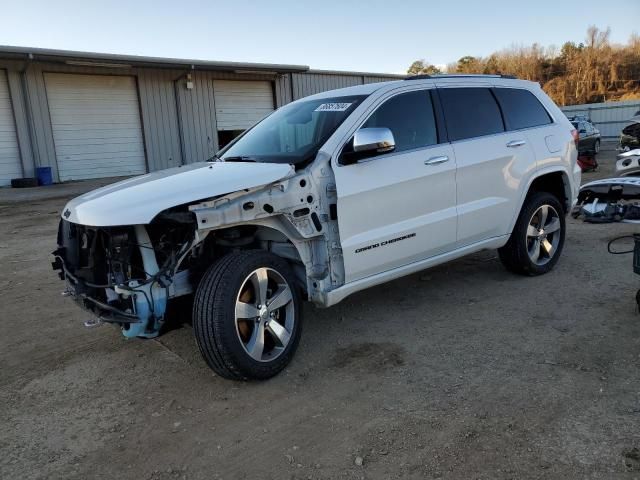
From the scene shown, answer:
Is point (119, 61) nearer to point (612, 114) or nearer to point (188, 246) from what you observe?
point (188, 246)

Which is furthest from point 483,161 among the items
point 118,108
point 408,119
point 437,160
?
point 118,108

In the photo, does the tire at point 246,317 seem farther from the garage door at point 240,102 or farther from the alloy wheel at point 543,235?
the garage door at point 240,102

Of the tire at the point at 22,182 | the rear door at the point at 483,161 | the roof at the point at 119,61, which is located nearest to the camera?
the rear door at the point at 483,161

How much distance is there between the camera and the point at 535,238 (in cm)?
546

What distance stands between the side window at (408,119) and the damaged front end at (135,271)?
1.73 meters

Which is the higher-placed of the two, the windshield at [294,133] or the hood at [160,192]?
the windshield at [294,133]

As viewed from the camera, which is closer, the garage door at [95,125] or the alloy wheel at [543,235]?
the alloy wheel at [543,235]

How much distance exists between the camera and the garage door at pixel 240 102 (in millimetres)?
21406

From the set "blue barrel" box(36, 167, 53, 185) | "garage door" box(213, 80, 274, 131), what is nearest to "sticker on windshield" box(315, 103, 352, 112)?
"blue barrel" box(36, 167, 53, 185)

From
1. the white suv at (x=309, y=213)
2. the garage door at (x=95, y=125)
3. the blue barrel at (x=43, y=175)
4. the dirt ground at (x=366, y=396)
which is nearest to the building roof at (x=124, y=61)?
the garage door at (x=95, y=125)

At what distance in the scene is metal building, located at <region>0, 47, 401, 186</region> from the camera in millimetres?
16734

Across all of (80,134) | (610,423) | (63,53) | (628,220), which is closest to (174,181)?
(610,423)

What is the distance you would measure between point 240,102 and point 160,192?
19632 mm

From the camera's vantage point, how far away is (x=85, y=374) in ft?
12.5
